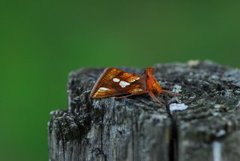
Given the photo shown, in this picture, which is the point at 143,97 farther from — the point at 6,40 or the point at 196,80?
the point at 6,40

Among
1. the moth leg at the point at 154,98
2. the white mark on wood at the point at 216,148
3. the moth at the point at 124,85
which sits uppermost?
the moth at the point at 124,85

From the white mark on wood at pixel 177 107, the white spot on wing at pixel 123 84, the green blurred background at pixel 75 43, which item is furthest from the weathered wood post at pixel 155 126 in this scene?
the green blurred background at pixel 75 43

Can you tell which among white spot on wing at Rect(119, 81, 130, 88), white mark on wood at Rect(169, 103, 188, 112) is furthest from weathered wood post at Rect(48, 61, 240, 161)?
white spot on wing at Rect(119, 81, 130, 88)

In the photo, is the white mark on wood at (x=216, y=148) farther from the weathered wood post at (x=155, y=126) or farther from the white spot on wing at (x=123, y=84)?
the white spot on wing at (x=123, y=84)

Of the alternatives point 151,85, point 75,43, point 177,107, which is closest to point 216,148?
point 177,107

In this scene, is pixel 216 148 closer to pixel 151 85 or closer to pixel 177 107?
pixel 177 107

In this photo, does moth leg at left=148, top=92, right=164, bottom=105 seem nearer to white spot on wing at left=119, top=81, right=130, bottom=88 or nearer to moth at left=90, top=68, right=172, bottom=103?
moth at left=90, top=68, right=172, bottom=103

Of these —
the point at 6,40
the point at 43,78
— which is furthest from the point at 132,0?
the point at 43,78
